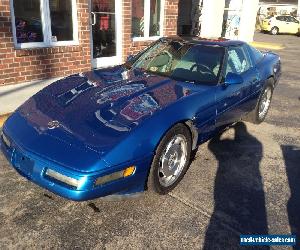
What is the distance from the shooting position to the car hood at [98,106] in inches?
120

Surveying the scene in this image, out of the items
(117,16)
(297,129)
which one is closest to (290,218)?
(297,129)

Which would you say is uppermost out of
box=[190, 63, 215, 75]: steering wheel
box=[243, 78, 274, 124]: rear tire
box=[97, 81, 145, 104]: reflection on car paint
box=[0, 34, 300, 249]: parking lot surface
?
box=[190, 63, 215, 75]: steering wheel

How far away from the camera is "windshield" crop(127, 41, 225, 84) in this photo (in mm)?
4316

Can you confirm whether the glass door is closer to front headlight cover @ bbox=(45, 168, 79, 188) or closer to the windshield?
the windshield

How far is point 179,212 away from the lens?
131 inches

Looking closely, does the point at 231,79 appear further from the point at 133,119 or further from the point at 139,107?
the point at 133,119

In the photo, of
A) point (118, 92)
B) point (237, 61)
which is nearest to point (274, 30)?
point (237, 61)

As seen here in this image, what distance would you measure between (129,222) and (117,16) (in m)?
6.90

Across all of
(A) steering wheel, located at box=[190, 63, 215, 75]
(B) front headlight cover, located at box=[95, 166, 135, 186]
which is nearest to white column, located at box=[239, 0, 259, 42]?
(A) steering wheel, located at box=[190, 63, 215, 75]

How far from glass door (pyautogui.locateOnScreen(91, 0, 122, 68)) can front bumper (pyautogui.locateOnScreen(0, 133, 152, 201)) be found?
595 centimetres

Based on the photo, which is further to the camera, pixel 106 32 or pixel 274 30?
pixel 274 30

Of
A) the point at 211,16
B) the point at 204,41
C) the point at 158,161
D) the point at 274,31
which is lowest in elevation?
the point at 158,161

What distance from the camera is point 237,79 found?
13.8 ft

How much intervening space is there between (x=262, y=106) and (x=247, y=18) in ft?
39.4
